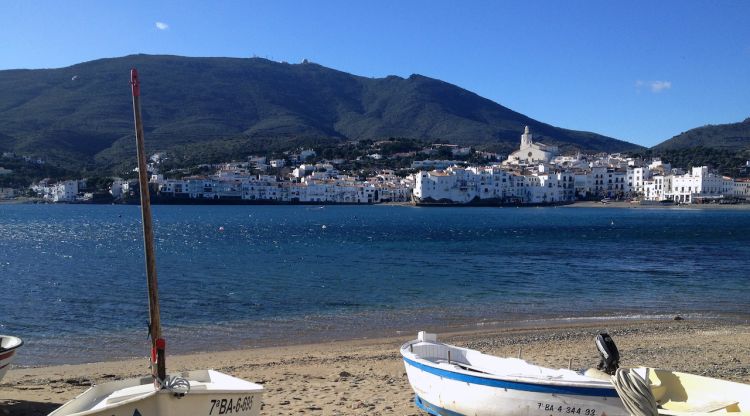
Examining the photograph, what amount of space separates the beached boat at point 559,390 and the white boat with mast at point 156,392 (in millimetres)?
2252

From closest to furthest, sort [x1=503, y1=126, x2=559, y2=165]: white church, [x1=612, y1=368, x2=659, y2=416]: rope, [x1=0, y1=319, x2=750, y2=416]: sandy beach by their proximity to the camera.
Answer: [x1=612, y1=368, x2=659, y2=416]: rope, [x1=0, y1=319, x2=750, y2=416]: sandy beach, [x1=503, y1=126, x2=559, y2=165]: white church

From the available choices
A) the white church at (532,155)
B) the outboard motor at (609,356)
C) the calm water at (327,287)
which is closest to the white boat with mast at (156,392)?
the outboard motor at (609,356)

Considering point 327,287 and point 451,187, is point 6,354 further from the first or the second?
point 451,187

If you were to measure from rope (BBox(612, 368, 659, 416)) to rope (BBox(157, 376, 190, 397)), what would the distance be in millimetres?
4017

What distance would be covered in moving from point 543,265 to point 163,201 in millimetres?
101895

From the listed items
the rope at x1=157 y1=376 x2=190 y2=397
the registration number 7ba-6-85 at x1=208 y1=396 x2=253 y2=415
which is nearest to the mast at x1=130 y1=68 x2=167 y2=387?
the rope at x1=157 y1=376 x2=190 y2=397

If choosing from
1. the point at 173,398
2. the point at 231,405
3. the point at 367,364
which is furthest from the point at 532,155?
the point at 173,398

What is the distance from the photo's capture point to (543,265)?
98.7ft

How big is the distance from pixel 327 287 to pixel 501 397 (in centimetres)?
1579

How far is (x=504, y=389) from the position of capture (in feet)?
23.6

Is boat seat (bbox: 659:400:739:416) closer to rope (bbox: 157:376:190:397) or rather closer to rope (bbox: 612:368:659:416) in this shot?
rope (bbox: 612:368:659:416)

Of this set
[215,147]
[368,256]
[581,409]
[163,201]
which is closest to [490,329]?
[581,409]

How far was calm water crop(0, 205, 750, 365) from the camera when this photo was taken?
15492mm

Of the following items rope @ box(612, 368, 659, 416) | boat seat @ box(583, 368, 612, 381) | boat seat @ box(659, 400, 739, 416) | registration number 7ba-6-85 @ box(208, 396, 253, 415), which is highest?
rope @ box(612, 368, 659, 416)
